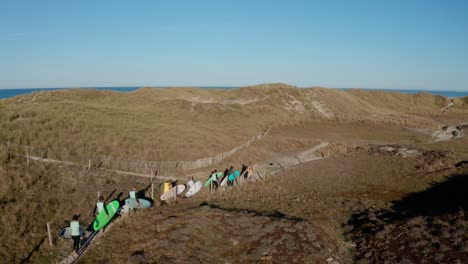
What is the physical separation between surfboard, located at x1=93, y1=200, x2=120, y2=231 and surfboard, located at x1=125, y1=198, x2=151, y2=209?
64 centimetres

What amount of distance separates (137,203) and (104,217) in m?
2.54

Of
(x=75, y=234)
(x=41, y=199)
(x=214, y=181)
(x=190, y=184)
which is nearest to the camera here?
(x=75, y=234)

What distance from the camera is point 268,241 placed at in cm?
1516

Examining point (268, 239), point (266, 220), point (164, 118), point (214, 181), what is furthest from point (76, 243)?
point (164, 118)

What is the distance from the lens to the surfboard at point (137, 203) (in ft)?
62.2

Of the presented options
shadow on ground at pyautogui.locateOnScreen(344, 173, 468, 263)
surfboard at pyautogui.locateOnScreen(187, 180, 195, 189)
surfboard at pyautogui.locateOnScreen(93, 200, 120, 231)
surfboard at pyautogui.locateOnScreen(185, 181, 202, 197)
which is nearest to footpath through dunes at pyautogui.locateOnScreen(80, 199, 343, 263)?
surfboard at pyautogui.locateOnScreen(93, 200, 120, 231)

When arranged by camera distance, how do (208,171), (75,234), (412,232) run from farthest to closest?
(208,171)
(412,232)
(75,234)

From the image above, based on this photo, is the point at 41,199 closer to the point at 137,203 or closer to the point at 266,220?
the point at 137,203

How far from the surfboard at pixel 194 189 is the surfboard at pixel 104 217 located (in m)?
5.57

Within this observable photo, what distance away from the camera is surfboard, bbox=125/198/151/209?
18953mm

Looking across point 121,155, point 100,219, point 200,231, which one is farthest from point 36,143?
point 200,231

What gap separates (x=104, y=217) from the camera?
16922 mm

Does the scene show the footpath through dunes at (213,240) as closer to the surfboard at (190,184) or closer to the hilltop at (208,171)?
the hilltop at (208,171)

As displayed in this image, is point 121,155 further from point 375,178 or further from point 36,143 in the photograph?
point 375,178
